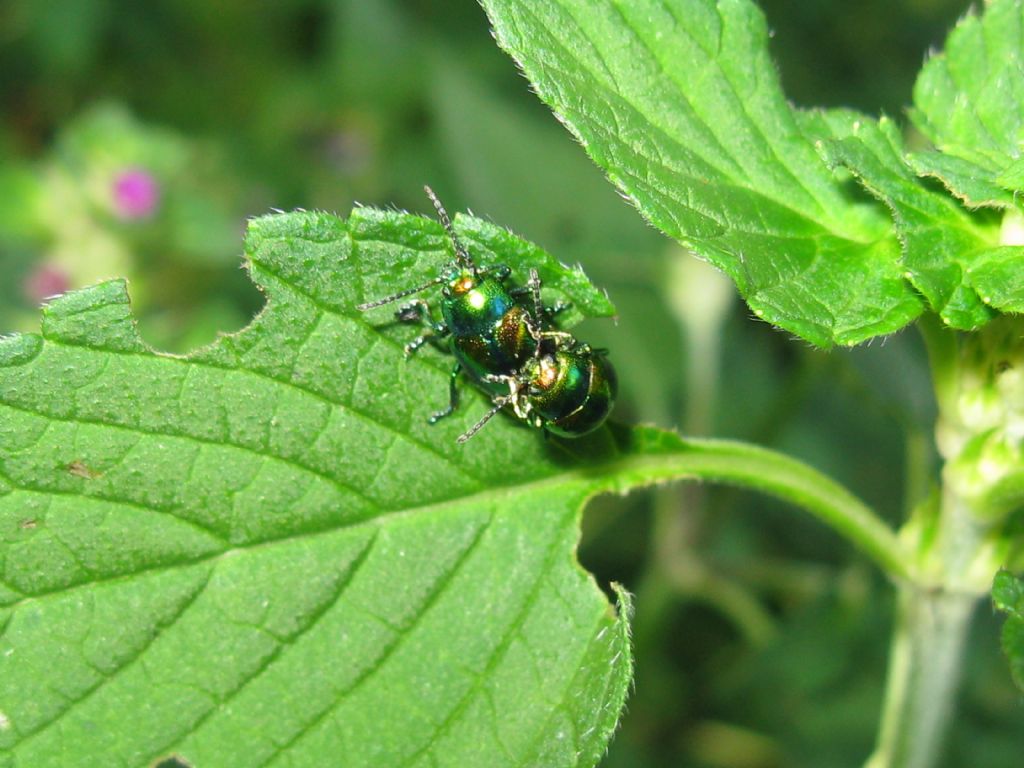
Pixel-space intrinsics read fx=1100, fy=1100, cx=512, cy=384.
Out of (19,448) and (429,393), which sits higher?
(429,393)

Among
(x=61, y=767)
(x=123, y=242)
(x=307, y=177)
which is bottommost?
(x=61, y=767)

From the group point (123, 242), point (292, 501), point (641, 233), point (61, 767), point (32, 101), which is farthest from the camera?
point (32, 101)

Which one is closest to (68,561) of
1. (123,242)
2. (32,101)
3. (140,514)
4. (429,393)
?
(140,514)

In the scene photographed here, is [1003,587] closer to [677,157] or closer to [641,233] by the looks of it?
[677,157]

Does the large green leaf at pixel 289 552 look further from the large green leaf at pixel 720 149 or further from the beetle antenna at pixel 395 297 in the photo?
the large green leaf at pixel 720 149

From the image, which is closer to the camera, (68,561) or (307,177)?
(68,561)

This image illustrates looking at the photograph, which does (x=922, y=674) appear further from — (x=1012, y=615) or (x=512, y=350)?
(x=512, y=350)

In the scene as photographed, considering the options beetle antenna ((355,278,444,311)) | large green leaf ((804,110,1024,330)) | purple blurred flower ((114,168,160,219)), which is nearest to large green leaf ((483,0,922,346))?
large green leaf ((804,110,1024,330))

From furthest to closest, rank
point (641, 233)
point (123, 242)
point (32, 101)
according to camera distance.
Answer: point (32, 101), point (641, 233), point (123, 242)
